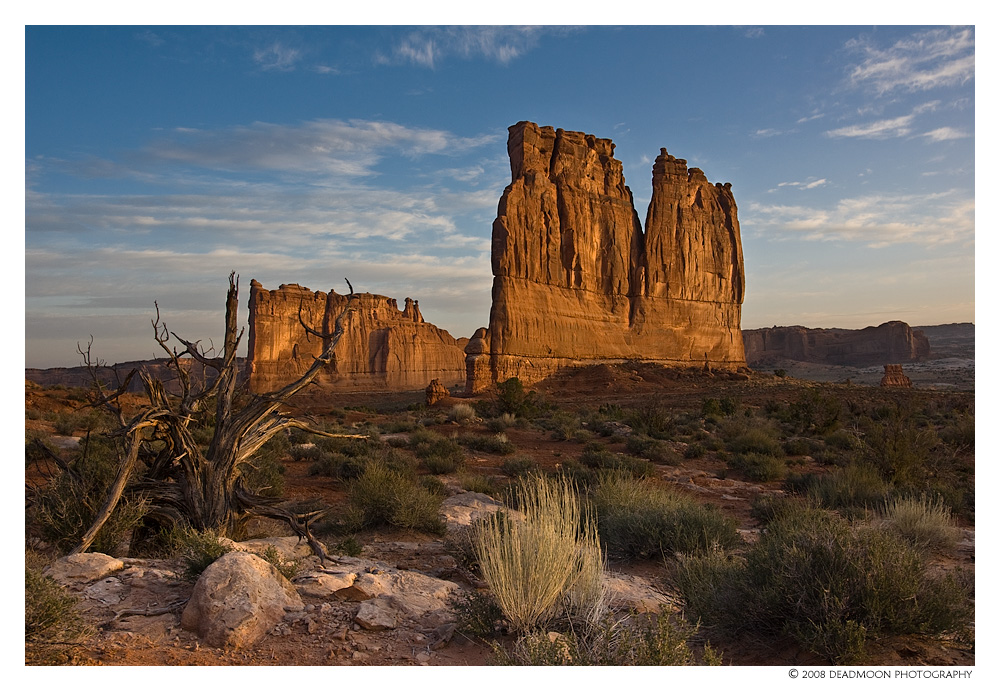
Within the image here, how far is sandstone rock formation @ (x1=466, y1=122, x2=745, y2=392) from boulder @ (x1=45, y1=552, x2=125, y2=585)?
3732 centimetres

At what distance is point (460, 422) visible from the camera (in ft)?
70.7

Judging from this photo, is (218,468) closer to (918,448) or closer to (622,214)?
(918,448)

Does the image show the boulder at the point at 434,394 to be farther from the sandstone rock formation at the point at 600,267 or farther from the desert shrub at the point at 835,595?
the desert shrub at the point at 835,595

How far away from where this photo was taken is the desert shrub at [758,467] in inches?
436

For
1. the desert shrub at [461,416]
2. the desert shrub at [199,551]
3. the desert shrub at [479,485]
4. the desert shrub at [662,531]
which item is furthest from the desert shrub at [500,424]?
the desert shrub at [199,551]

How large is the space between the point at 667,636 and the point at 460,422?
19.0 meters

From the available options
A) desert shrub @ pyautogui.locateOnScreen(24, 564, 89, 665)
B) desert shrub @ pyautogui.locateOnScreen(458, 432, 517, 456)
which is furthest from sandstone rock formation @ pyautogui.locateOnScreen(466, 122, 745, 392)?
desert shrub @ pyautogui.locateOnScreen(24, 564, 89, 665)

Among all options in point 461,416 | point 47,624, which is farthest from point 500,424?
point 47,624

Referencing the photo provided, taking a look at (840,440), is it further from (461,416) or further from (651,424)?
(461,416)

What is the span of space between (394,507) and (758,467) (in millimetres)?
7645

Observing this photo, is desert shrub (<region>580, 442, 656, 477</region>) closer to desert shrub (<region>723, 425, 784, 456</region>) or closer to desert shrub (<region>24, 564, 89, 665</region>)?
desert shrub (<region>723, 425, 784, 456</region>)

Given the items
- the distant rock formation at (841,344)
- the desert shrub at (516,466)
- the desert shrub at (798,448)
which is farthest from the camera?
the distant rock formation at (841,344)

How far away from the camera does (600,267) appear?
168 ft

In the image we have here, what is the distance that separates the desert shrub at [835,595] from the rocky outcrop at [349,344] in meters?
72.5
